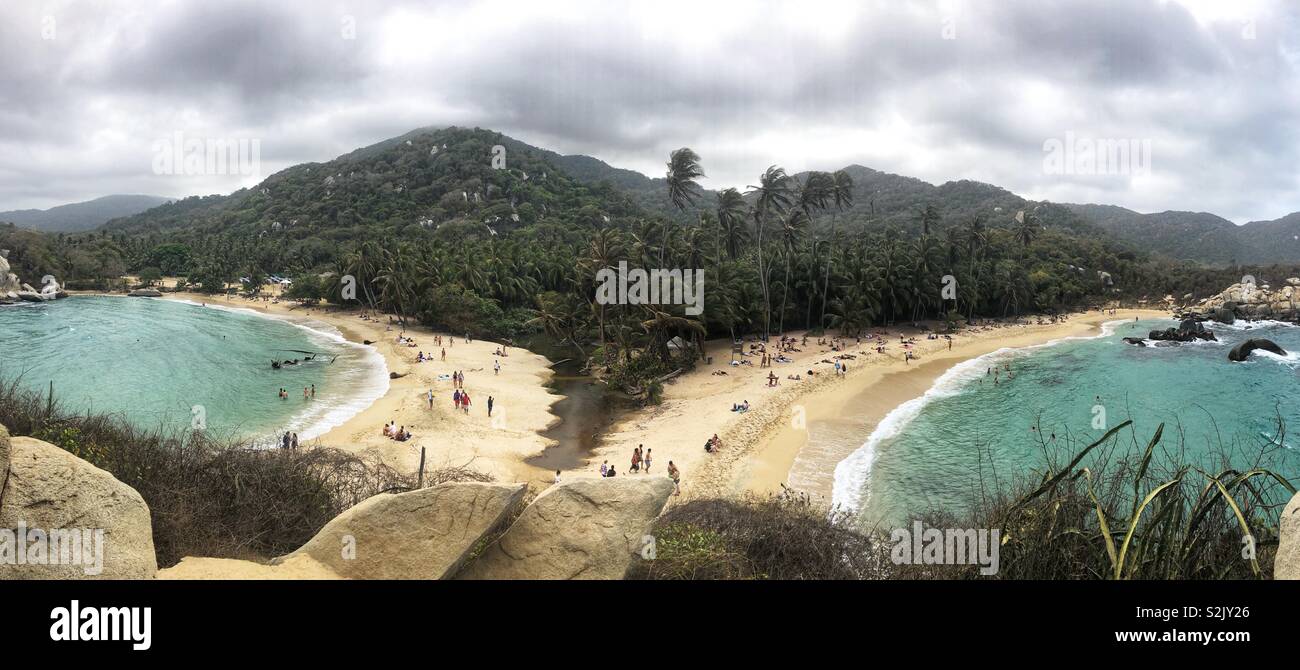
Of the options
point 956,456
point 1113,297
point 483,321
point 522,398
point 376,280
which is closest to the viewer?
point 956,456

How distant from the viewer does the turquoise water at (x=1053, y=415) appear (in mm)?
19891

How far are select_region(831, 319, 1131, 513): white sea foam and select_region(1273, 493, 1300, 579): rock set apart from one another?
23.0 feet

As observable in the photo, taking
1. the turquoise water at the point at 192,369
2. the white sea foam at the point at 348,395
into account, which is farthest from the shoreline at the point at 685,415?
the turquoise water at the point at 192,369

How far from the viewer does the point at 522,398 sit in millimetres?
31641

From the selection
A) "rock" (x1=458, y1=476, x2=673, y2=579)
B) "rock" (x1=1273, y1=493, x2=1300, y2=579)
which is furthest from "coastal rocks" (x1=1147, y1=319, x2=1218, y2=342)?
"rock" (x1=458, y1=476, x2=673, y2=579)

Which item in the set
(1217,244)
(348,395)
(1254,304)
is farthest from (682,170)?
(1217,244)

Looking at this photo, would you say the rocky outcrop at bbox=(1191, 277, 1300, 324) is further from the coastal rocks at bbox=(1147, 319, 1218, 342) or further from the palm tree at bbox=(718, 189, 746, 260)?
the palm tree at bbox=(718, 189, 746, 260)

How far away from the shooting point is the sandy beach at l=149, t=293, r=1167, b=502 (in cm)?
2153

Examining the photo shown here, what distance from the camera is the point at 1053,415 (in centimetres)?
2981

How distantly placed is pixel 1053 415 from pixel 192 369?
51.2m

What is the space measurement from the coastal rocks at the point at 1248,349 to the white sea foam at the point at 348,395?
62741 mm

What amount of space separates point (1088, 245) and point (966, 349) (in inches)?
2870
